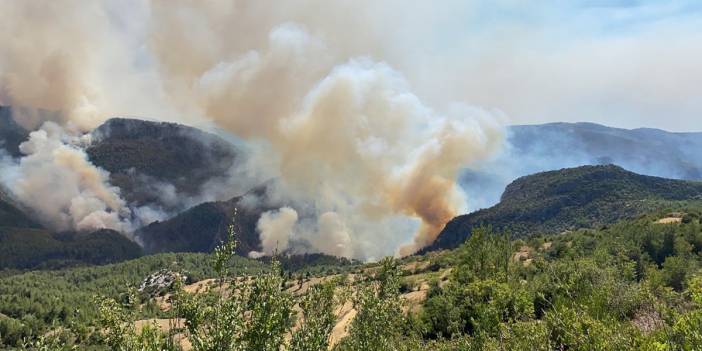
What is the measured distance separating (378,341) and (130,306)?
52.8 feet

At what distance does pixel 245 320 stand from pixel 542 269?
104357mm

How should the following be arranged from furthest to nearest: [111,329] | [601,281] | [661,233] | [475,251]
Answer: [661,233]
[475,251]
[601,281]
[111,329]

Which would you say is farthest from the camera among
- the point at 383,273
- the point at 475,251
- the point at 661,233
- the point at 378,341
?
the point at 661,233

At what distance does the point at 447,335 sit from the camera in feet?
326

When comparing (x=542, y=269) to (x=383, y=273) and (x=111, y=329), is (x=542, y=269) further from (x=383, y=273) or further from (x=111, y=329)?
(x=111, y=329)

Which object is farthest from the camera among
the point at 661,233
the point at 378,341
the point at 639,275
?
the point at 661,233

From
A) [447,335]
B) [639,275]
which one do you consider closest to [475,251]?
[447,335]

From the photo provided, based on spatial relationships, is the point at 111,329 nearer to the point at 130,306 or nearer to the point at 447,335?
the point at 130,306

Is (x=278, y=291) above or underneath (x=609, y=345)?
above

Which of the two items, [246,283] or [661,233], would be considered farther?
[661,233]

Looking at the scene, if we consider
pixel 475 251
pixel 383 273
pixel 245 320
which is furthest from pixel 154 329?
pixel 475 251

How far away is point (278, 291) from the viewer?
88.1 ft

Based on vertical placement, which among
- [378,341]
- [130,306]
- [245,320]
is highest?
[130,306]

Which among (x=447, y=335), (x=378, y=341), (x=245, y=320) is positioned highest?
(x=245, y=320)
